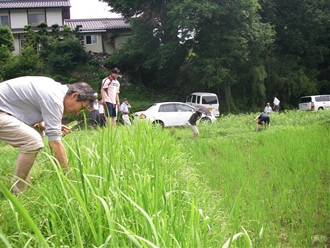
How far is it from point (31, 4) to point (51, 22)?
61.8 inches

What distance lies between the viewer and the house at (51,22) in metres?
23.9

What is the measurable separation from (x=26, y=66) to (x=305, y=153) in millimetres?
16929

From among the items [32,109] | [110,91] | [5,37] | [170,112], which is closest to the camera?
[32,109]

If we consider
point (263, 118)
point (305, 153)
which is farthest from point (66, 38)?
point (305, 153)

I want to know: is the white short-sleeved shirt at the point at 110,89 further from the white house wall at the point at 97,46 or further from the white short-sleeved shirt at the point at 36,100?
the white house wall at the point at 97,46

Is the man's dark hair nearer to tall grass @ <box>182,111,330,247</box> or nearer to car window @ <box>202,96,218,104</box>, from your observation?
tall grass @ <box>182,111,330,247</box>

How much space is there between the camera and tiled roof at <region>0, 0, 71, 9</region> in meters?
23.8

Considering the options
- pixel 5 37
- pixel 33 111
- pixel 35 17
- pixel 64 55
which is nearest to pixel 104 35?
pixel 35 17

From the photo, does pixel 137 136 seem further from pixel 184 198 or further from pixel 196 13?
pixel 196 13

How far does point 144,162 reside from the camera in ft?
7.98

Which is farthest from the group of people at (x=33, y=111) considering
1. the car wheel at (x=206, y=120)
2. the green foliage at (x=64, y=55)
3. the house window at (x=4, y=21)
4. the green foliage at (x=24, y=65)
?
the house window at (x=4, y=21)

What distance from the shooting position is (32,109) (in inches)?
103

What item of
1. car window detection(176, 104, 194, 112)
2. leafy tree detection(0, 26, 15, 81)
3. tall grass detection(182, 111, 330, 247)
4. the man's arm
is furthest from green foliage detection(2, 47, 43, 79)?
the man's arm

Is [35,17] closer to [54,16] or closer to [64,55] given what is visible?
[54,16]
